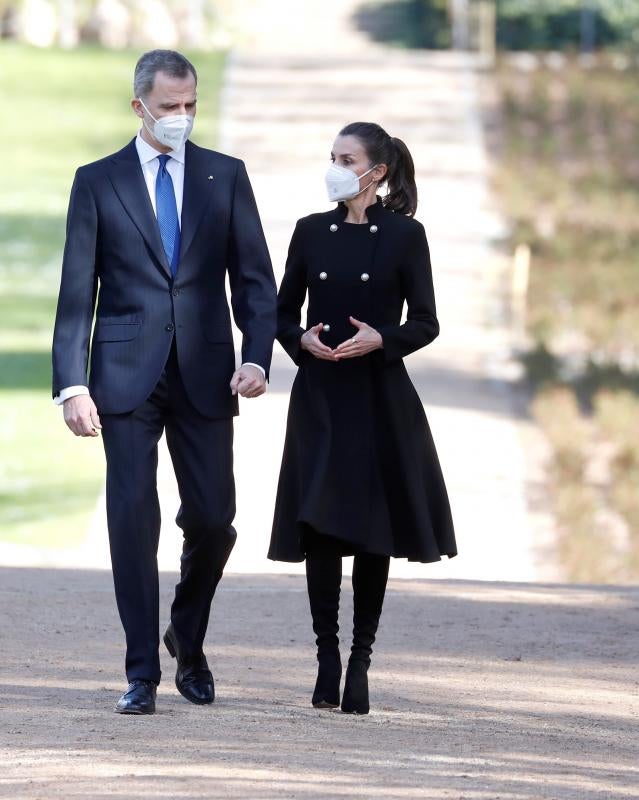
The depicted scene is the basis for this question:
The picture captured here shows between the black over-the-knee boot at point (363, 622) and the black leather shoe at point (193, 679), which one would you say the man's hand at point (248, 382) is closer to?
the black over-the-knee boot at point (363, 622)

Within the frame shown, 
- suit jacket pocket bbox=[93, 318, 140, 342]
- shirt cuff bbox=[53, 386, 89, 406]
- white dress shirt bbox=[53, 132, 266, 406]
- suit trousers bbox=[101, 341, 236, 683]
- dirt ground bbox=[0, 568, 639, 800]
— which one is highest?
white dress shirt bbox=[53, 132, 266, 406]

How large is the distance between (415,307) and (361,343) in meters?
0.27

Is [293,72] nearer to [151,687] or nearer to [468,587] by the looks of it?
[468,587]

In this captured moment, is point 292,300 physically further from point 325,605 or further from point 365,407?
point 325,605

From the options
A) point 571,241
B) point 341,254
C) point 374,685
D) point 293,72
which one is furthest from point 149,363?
point 293,72

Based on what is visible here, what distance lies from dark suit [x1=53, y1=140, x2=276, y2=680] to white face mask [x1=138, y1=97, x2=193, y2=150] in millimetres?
120

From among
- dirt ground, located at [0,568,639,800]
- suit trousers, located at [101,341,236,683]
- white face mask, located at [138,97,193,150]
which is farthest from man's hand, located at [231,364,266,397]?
dirt ground, located at [0,568,639,800]

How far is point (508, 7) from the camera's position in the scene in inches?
1699

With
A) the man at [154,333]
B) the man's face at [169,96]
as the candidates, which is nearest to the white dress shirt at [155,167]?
the man at [154,333]

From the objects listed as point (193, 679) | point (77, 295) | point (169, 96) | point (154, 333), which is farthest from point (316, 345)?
point (193, 679)

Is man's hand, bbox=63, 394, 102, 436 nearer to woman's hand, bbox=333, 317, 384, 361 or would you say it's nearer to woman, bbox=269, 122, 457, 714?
woman, bbox=269, 122, 457, 714

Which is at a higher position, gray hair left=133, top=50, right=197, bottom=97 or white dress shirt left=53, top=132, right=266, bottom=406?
gray hair left=133, top=50, right=197, bottom=97

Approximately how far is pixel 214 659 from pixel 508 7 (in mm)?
37363

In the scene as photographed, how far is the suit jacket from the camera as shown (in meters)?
5.92
